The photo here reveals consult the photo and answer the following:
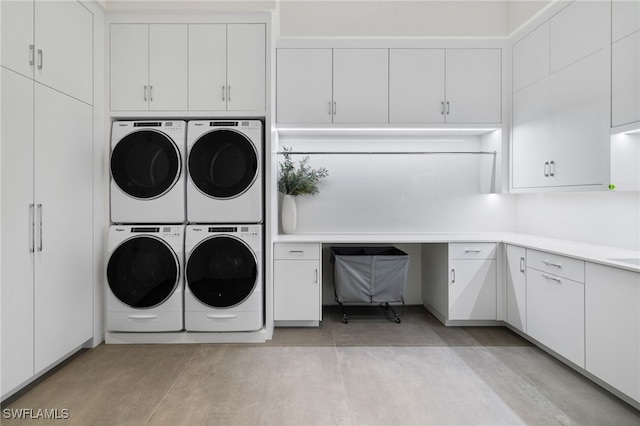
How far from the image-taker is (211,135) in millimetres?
2816

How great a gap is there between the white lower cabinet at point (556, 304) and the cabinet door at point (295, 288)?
1663 mm

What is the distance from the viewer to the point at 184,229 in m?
2.84

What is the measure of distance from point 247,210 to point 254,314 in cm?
82

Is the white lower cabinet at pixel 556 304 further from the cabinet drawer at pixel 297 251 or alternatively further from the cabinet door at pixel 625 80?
the cabinet drawer at pixel 297 251

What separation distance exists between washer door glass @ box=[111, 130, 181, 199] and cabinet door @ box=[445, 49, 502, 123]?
2.43 metres

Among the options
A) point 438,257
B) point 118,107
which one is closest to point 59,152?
point 118,107

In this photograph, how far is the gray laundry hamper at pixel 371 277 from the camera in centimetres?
319

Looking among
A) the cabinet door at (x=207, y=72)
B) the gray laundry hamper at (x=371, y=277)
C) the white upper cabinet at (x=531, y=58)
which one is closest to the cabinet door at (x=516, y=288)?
the gray laundry hamper at (x=371, y=277)

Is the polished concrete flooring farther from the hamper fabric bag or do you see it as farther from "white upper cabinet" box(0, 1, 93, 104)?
"white upper cabinet" box(0, 1, 93, 104)

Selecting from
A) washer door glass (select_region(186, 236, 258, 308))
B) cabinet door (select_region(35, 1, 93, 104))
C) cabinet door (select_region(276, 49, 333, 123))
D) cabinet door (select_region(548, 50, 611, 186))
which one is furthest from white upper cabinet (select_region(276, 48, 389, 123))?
cabinet door (select_region(35, 1, 93, 104))

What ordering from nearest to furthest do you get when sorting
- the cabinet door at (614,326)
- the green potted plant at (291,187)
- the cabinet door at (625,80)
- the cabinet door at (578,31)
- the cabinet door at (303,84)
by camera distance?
the cabinet door at (614,326) → the cabinet door at (625,80) → the cabinet door at (578,31) → the cabinet door at (303,84) → the green potted plant at (291,187)

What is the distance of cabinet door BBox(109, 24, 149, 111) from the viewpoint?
2.86 m

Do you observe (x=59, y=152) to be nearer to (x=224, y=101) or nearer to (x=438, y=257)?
(x=224, y=101)

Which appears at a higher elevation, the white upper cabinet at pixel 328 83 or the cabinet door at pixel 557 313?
the white upper cabinet at pixel 328 83
